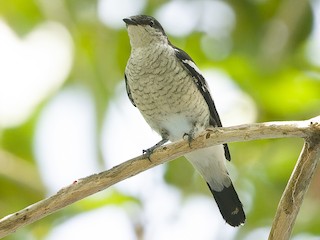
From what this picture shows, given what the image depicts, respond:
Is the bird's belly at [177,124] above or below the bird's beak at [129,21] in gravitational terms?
below

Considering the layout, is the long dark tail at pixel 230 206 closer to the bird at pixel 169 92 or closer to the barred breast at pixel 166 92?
the bird at pixel 169 92

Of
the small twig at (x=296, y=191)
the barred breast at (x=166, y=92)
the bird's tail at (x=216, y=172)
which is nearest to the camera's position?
the small twig at (x=296, y=191)

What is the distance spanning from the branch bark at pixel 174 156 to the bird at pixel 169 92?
75 centimetres

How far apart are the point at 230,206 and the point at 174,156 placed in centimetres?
97

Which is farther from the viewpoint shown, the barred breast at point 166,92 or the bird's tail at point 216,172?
the bird's tail at point 216,172

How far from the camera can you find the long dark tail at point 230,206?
3309mm

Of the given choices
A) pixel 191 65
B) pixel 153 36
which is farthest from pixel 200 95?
pixel 153 36

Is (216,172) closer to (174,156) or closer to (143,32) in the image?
(143,32)

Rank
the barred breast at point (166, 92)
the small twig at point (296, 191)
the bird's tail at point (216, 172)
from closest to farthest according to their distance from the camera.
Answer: the small twig at point (296, 191)
the barred breast at point (166, 92)
the bird's tail at point (216, 172)

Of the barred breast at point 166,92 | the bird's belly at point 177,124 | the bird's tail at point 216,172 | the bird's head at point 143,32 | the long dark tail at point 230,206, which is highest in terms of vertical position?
the bird's head at point 143,32

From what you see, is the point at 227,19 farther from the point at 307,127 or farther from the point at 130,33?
the point at 307,127

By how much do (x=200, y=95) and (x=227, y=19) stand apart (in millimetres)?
900

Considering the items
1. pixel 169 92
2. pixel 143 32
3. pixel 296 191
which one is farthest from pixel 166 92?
pixel 296 191

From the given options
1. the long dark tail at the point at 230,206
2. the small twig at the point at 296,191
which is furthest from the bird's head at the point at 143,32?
the small twig at the point at 296,191
